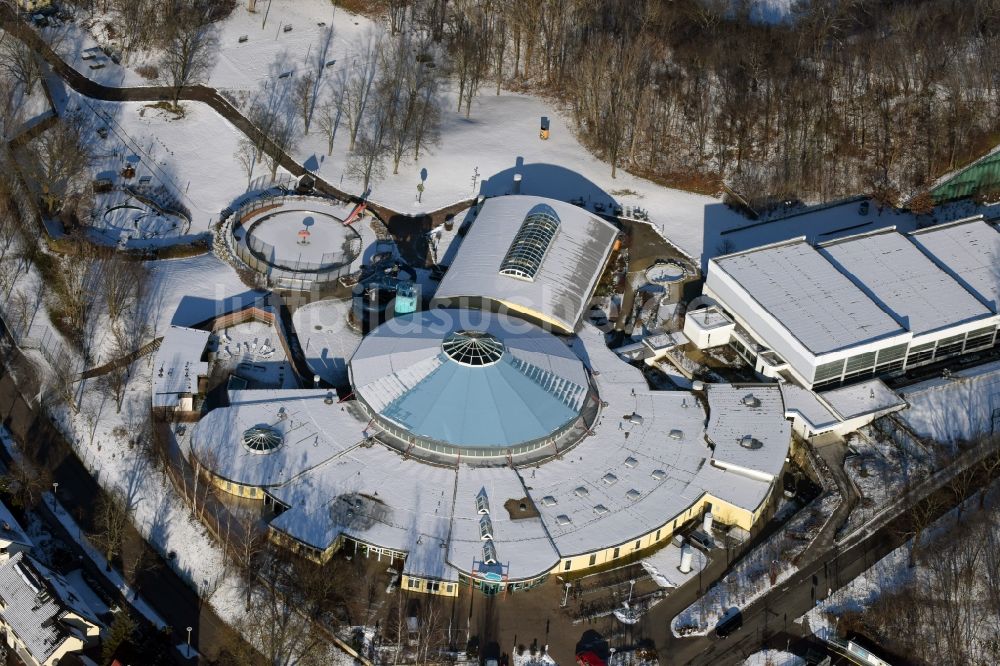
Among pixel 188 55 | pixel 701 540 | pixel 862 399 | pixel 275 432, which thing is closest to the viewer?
pixel 701 540

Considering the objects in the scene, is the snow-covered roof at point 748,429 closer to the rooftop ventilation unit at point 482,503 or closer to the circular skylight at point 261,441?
the rooftop ventilation unit at point 482,503

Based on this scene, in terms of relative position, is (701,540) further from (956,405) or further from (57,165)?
(57,165)

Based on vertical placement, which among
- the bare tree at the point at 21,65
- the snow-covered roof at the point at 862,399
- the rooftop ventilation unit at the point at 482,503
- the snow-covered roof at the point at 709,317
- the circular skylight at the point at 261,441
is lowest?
the rooftop ventilation unit at the point at 482,503

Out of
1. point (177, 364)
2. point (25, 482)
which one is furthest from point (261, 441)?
point (25, 482)

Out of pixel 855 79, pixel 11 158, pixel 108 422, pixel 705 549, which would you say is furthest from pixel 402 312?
pixel 855 79

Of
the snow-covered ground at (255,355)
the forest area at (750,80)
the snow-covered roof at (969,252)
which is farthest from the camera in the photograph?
the forest area at (750,80)

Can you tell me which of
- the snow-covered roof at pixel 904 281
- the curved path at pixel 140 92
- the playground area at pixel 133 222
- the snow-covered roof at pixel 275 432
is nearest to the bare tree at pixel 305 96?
the curved path at pixel 140 92
